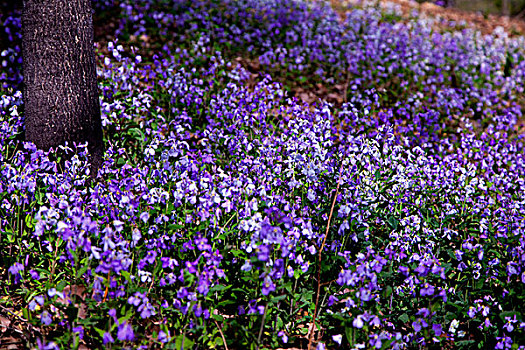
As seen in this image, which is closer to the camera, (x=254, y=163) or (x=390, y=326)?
(x=390, y=326)

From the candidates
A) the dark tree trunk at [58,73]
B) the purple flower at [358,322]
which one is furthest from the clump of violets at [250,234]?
the dark tree trunk at [58,73]

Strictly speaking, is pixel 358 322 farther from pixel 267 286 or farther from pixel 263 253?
pixel 263 253

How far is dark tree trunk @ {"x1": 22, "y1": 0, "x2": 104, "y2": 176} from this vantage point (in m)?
3.53

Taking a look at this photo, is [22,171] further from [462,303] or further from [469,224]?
[469,224]

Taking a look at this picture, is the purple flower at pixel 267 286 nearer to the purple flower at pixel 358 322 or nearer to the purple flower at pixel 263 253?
the purple flower at pixel 263 253

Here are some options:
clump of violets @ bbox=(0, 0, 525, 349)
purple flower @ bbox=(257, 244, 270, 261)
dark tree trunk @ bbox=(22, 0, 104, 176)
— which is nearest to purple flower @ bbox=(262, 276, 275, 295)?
clump of violets @ bbox=(0, 0, 525, 349)

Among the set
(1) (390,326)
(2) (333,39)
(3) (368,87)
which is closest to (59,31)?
(1) (390,326)

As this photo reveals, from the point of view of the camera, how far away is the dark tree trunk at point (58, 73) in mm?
3533

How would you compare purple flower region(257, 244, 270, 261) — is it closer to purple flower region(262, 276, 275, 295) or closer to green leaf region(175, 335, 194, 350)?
purple flower region(262, 276, 275, 295)

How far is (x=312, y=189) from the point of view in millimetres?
3402

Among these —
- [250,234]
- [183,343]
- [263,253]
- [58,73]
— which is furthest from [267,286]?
[58,73]

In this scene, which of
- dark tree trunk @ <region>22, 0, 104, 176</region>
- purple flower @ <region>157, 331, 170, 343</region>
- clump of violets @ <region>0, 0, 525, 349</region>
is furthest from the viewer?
dark tree trunk @ <region>22, 0, 104, 176</region>

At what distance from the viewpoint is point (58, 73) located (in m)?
3.63

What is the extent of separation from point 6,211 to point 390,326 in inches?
108
